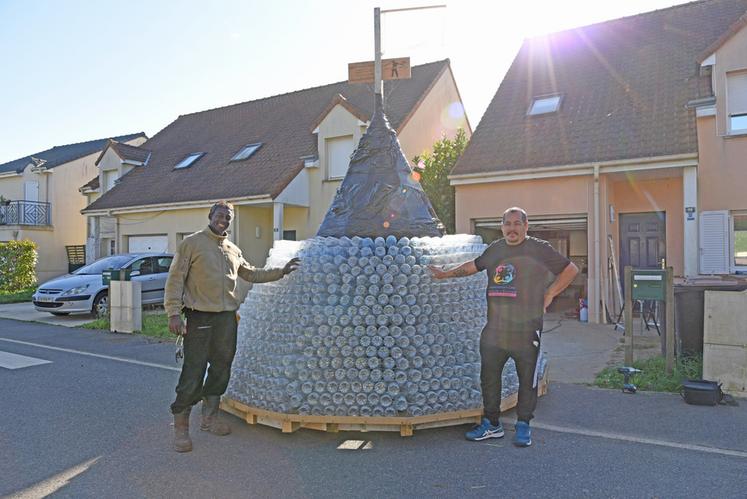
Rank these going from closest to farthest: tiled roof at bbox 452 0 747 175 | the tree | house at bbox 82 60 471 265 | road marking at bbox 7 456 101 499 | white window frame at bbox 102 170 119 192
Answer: road marking at bbox 7 456 101 499 < tiled roof at bbox 452 0 747 175 < the tree < house at bbox 82 60 471 265 < white window frame at bbox 102 170 119 192

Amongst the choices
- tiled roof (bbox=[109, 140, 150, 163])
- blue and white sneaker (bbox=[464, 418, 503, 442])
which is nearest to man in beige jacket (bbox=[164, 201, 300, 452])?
Answer: blue and white sneaker (bbox=[464, 418, 503, 442])

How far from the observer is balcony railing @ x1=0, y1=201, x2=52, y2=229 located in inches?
934

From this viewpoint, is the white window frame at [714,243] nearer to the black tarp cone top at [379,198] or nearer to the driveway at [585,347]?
the driveway at [585,347]

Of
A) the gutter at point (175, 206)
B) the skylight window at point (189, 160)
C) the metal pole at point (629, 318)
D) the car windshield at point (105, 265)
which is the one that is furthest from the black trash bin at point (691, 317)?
the skylight window at point (189, 160)

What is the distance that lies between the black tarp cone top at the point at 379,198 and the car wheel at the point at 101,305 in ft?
26.7

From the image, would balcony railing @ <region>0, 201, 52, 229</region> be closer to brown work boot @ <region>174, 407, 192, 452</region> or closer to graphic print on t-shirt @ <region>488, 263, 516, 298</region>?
brown work boot @ <region>174, 407, 192, 452</region>

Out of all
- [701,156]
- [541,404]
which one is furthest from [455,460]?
[701,156]

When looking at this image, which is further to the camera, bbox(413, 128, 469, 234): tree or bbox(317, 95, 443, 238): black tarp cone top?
bbox(413, 128, 469, 234): tree

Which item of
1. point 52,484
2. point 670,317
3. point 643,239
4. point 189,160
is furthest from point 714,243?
point 189,160

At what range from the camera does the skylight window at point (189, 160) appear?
19.0 meters

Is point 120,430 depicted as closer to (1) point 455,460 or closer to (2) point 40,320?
(1) point 455,460

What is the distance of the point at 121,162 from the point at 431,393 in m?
19.6

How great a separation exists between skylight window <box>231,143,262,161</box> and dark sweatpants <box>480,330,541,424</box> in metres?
14.6

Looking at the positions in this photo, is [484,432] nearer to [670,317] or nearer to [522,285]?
[522,285]
